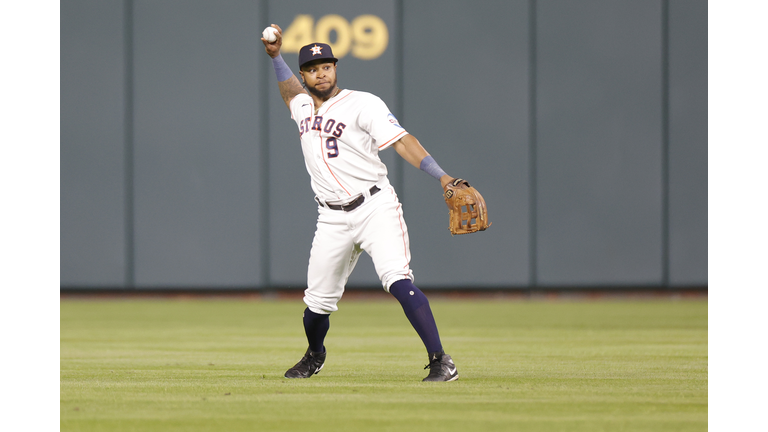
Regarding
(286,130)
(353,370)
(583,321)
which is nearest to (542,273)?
(583,321)

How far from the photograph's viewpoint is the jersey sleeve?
14.2 ft

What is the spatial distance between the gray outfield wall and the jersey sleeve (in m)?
6.85

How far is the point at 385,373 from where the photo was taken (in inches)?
192

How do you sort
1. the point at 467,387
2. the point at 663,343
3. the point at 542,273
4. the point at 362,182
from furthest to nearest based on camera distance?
the point at 542,273, the point at 663,343, the point at 362,182, the point at 467,387

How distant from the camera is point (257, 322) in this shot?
28.5 ft

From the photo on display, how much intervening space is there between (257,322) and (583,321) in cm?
326

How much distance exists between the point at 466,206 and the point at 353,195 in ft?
2.00

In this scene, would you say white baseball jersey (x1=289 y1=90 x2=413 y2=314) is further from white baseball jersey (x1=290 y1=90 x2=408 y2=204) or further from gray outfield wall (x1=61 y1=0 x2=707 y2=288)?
gray outfield wall (x1=61 y1=0 x2=707 y2=288)

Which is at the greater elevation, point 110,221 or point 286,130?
point 286,130

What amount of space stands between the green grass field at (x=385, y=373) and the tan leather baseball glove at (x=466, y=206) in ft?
2.58

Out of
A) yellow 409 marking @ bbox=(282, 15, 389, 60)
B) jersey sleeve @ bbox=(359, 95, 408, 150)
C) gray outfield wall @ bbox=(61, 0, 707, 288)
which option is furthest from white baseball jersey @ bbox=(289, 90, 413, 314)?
yellow 409 marking @ bbox=(282, 15, 389, 60)

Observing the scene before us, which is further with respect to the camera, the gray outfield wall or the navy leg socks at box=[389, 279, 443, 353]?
the gray outfield wall

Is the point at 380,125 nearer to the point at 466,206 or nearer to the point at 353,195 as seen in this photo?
the point at 353,195

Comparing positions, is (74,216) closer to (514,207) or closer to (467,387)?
(514,207)
